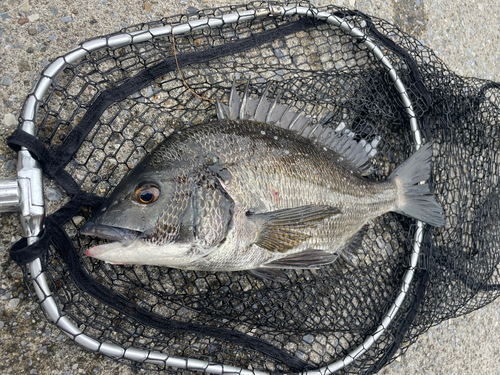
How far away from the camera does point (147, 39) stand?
63.9 inches

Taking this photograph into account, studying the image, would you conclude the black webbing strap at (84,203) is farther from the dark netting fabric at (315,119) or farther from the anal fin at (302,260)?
the anal fin at (302,260)

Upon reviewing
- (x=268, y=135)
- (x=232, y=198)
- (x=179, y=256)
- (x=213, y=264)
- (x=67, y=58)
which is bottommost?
(x=213, y=264)

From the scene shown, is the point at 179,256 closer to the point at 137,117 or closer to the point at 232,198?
the point at 232,198

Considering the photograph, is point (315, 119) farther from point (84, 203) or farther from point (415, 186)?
point (84, 203)

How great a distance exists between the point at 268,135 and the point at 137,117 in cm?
66

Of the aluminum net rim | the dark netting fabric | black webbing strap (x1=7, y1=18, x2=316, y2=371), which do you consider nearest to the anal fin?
the dark netting fabric

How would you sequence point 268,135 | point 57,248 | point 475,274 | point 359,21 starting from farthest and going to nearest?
point 475,274
point 359,21
point 268,135
point 57,248

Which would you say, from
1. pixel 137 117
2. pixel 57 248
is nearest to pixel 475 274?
pixel 137 117

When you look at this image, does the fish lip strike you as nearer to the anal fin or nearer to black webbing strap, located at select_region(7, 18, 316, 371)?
black webbing strap, located at select_region(7, 18, 316, 371)

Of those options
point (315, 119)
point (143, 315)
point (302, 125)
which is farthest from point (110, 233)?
point (315, 119)

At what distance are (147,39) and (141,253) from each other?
1.00 m

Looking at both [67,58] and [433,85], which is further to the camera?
[433,85]

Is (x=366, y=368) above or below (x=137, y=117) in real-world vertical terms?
below

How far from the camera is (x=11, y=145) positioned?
1.38 metres
